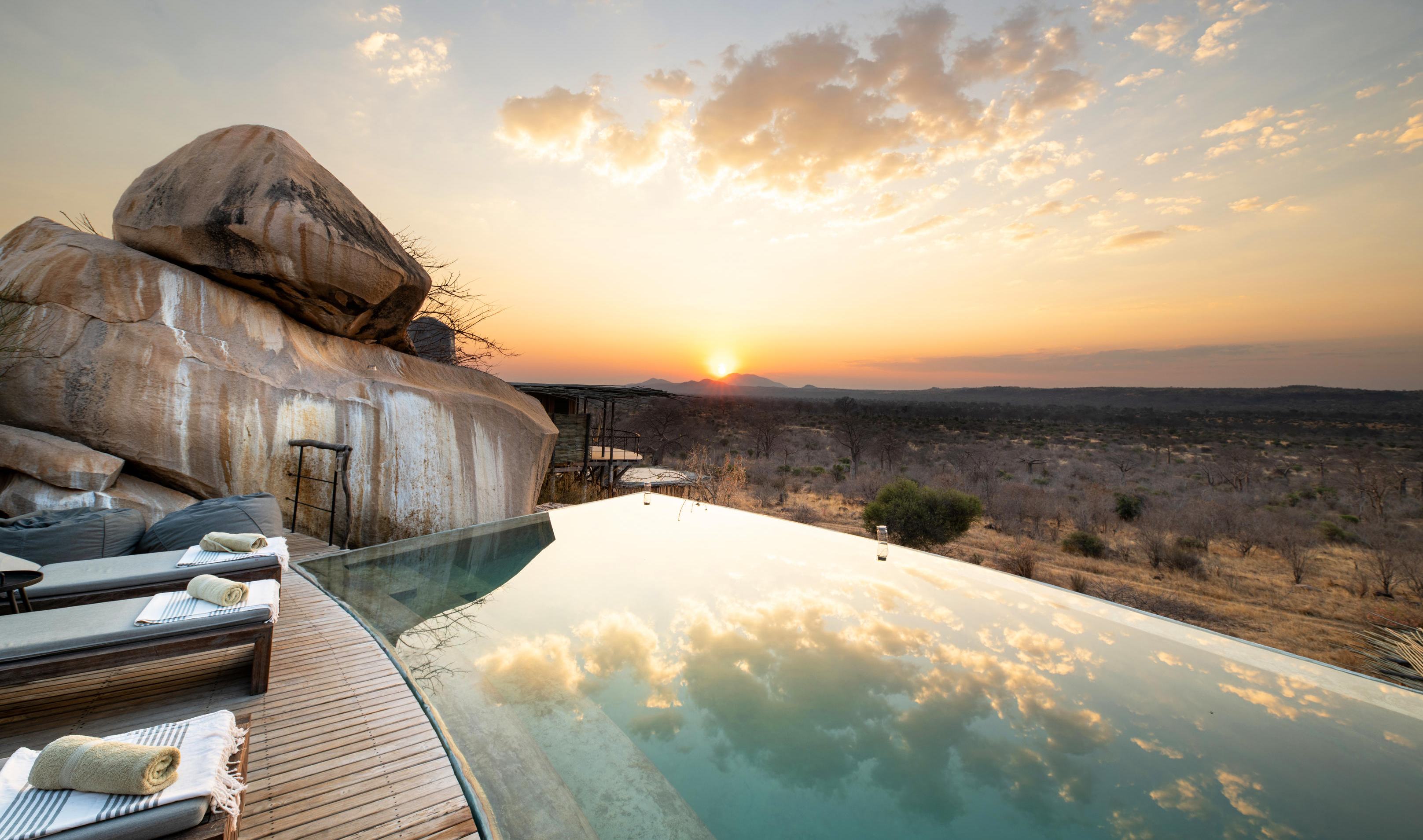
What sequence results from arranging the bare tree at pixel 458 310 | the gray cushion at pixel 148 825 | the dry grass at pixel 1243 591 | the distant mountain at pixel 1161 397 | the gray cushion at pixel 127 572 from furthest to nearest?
the distant mountain at pixel 1161 397
the bare tree at pixel 458 310
the dry grass at pixel 1243 591
the gray cushion at pixel 127 572
the gray cushion at pixel 148 825

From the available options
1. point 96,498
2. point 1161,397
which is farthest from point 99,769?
point 1161,397

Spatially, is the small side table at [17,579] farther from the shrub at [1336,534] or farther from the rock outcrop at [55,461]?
the shrub at [1336,534]

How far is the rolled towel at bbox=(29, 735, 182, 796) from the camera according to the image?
1303 mm

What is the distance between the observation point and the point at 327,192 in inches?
257

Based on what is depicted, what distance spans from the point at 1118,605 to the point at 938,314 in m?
13.1

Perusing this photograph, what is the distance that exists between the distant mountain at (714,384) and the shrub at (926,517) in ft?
258

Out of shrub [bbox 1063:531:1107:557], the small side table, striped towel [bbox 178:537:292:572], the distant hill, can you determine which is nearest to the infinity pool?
striped towel [bbox 178:537:292:572]

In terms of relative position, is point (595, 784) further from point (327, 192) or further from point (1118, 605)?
point (327, 192)

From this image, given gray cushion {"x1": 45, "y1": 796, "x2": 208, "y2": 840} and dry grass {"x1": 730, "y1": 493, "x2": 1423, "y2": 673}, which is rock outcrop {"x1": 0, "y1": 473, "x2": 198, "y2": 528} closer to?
gray cushion {"x1": 45, "y1": 796, "x2": 208, "y2": 840}

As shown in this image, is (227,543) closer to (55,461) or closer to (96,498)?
(96,498)

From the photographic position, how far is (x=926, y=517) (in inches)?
443

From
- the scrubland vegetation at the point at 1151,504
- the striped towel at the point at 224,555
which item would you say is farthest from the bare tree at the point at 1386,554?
the striped towel at the point at 224,555

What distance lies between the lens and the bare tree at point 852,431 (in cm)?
2364

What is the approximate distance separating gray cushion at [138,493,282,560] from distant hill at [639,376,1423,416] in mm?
25598
